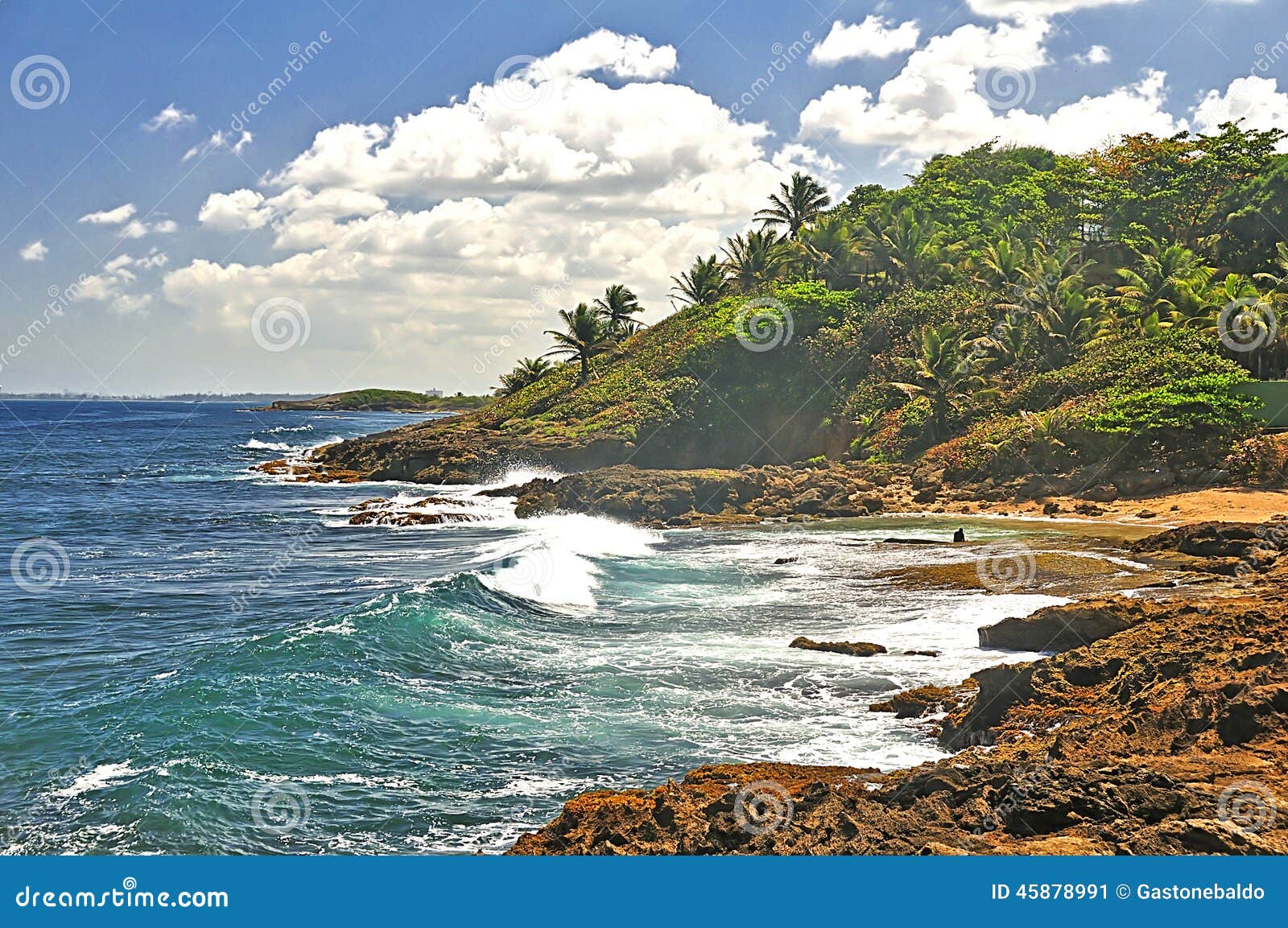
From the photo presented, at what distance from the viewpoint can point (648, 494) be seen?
3488 centimetres

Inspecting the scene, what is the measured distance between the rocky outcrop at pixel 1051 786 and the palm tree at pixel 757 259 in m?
43.8

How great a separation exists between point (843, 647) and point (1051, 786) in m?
8.05

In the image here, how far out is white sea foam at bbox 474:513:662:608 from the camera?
2152 centimetres

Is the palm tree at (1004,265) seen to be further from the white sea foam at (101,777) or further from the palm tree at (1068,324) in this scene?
the white sea foam at (101,777)

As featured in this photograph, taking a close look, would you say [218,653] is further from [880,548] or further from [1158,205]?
[1158,205]

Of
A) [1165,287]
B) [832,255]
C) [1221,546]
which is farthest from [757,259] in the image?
[1221,546]

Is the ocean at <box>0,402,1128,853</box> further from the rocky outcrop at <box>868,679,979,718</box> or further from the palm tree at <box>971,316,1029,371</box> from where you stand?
the palm tree at <box>971,316,1029,371</box>

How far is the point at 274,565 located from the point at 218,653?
35.7 ft

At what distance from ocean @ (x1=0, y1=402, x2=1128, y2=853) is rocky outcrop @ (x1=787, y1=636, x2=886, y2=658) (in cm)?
23

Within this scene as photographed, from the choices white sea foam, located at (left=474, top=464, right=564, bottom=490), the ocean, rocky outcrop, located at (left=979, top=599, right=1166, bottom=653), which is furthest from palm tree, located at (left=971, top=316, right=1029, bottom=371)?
rocky outcrop, located at (left=979, top=599, right=1166, bottom=653)

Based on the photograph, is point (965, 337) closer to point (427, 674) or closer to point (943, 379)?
point (943, 379)

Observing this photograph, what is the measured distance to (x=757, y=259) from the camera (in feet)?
180

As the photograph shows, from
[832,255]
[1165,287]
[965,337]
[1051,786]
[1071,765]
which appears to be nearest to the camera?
[1051,786]

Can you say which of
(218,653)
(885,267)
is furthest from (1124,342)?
(218,653)
